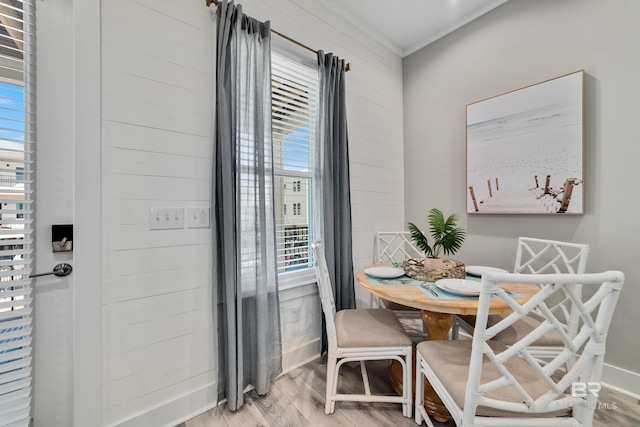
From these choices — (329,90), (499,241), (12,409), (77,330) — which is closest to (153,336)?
(77,330)

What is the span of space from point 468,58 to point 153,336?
335 cm

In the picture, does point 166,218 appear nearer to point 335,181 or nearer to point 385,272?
point 335,181

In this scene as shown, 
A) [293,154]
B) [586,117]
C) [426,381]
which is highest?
[586,117]

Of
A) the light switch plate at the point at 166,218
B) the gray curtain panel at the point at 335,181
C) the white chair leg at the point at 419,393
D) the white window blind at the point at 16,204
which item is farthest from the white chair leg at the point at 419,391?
the white window blind at the point at 16,204

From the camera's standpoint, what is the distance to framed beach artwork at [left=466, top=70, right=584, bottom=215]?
187cm

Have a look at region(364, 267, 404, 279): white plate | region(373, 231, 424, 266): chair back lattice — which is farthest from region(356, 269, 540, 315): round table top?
region(373, 231, 424, 266): chair back lattice

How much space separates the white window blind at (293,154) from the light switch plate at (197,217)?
0.53m

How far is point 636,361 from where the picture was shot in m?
1.67

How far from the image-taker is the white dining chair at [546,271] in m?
1.40

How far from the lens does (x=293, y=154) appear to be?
81.0 inches

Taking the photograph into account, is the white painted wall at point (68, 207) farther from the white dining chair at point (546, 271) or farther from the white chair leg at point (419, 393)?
the white dining chair at point (546, 271)

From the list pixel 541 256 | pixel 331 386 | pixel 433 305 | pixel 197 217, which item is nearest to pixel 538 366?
pixel 433 305

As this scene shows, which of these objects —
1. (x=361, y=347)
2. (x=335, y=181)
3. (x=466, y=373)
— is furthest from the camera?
(x=335, y=181)

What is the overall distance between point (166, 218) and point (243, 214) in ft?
1.40
